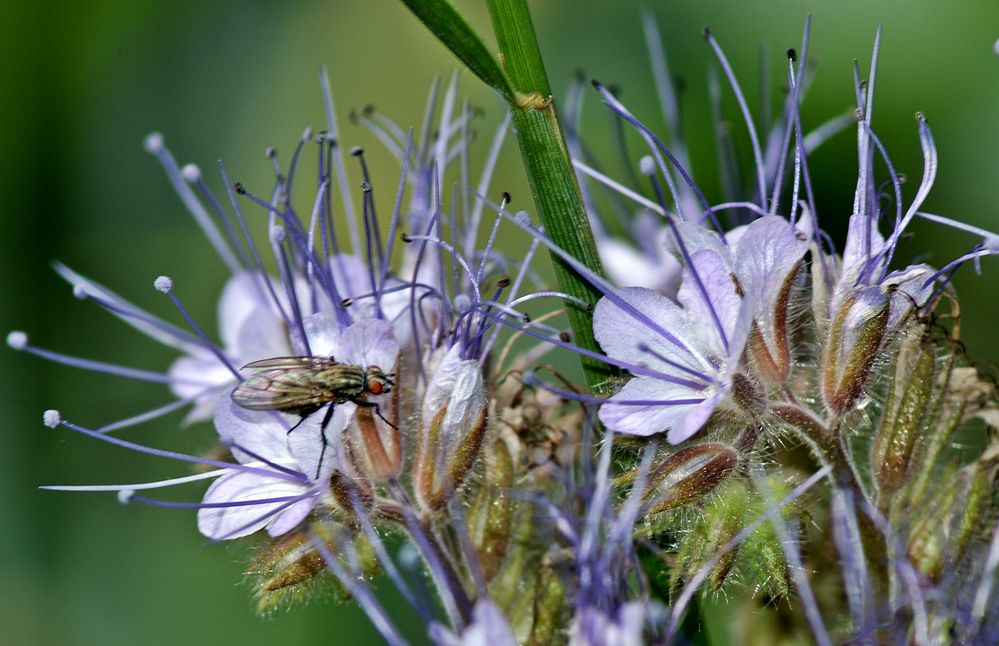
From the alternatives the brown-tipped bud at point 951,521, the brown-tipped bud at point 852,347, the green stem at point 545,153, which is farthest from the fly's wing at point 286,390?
the brown-tipped bud at point 951,521

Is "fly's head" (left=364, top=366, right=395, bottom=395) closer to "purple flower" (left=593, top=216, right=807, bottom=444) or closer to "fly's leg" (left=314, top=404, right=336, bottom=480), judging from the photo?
"fly's leg" (left=314, top=404, right=336, bottom=480)

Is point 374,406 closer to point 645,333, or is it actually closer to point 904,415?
point 645,333

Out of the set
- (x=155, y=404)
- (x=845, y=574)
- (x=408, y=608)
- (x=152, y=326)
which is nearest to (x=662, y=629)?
(x=845, y=574)

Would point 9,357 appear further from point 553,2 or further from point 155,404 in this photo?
point 553,2

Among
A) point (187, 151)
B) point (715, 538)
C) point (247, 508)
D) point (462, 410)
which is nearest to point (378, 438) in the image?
point (462, 410)

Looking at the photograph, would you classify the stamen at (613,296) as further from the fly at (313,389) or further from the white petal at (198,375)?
the white petal at (198,375)

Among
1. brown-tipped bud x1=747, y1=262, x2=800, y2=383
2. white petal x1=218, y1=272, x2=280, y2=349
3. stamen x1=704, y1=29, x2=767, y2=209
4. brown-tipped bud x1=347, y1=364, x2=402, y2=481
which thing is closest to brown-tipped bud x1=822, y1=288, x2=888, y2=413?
brown-tipped bud x1=747, y1=262, x2=800, y2=383

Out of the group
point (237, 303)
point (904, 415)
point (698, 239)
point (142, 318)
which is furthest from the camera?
point (237, 303)
